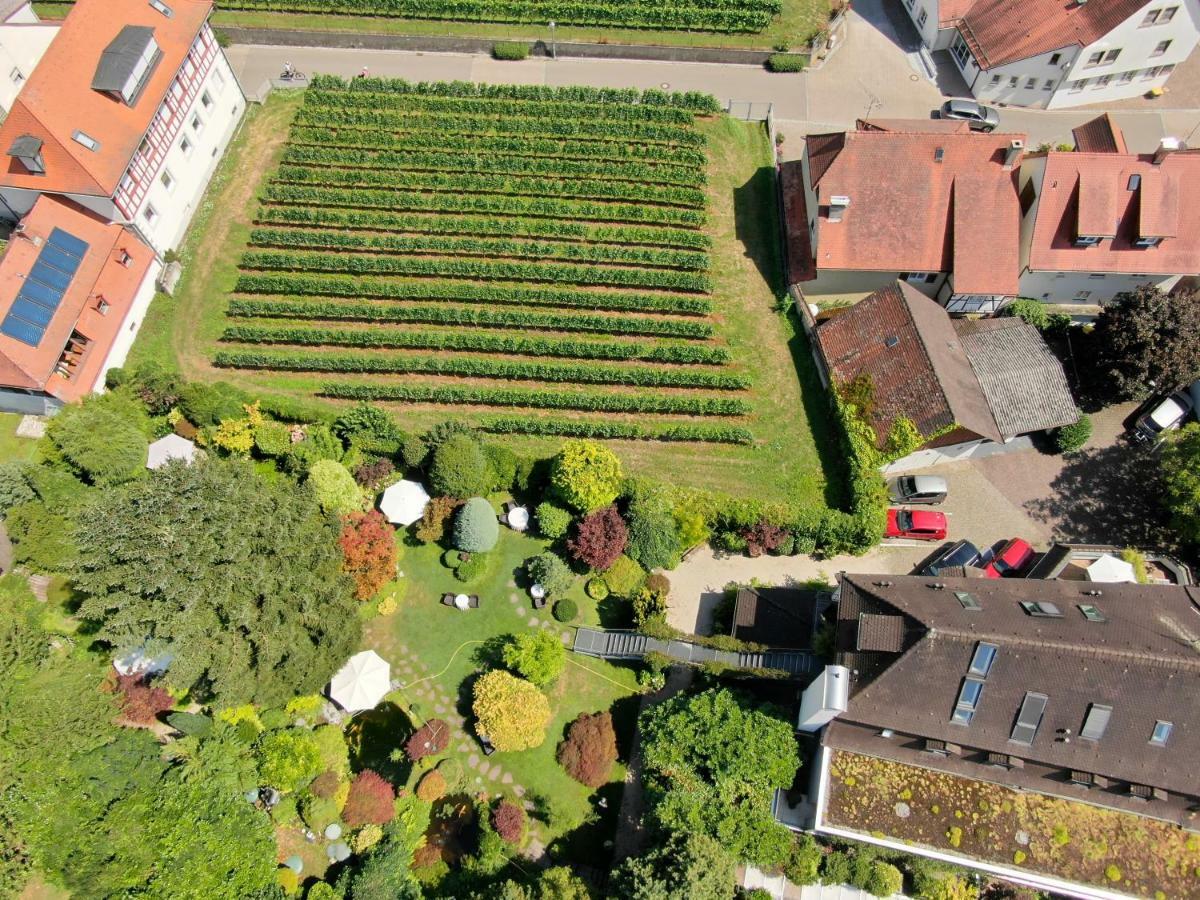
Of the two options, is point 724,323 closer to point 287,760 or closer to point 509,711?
point 509,711

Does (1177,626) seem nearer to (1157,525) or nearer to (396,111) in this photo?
(1157,525)

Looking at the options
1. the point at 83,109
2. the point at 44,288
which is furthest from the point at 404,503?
the point at 83,109

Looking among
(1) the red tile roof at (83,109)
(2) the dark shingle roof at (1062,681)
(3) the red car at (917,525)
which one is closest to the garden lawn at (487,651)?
(2) the dark shingle roof at (1062,681)

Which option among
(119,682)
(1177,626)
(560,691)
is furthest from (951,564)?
(119,682)

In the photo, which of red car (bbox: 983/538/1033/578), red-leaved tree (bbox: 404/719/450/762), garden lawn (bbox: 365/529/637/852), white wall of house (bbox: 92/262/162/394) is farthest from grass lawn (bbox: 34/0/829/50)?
red-leaved tree (bbox: 404/719/450/762)

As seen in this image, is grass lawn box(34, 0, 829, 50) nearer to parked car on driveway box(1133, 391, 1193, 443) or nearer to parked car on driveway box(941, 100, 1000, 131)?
parked car on driveway box(941, 100, 1000, 131)

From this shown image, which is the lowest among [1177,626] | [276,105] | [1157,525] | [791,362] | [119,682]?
[119,682]

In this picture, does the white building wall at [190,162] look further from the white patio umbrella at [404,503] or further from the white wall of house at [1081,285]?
the white wall of house at [1081,285]
